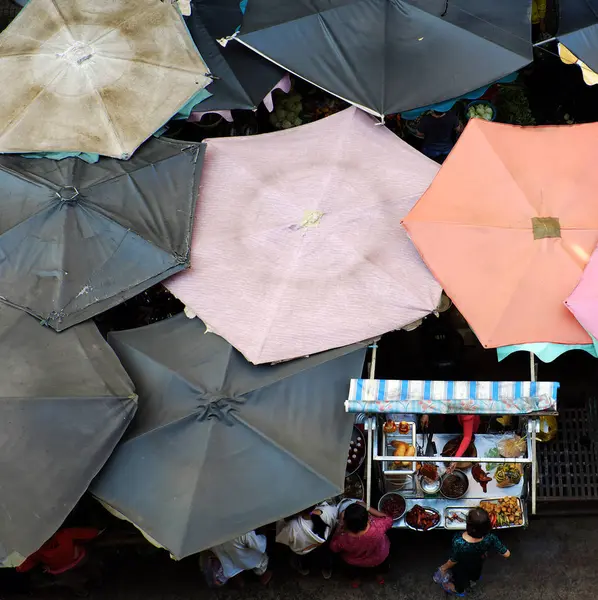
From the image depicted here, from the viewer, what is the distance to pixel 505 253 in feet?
19.0

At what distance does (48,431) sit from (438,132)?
14.2 feet

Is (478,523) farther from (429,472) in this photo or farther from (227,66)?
(227,66)

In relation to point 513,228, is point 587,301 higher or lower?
lower

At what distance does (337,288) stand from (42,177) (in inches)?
95.2

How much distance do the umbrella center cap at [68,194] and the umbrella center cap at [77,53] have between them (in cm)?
124

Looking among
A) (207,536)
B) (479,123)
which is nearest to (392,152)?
(479,123)

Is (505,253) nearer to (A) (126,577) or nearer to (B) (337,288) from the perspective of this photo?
(B) (337,288)

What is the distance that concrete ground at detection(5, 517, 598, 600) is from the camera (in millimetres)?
6836

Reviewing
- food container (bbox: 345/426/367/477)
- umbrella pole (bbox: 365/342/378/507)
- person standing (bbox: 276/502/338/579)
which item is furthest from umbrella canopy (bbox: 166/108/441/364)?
person standing (bbox: 276/502/338/579)

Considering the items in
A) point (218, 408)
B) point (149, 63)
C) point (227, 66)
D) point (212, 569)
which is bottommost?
point (212, 569)

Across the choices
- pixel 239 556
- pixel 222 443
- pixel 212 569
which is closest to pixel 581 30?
pixel 222 443

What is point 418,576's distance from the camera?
691 centimetres

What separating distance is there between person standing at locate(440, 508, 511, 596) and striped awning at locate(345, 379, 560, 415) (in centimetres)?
79

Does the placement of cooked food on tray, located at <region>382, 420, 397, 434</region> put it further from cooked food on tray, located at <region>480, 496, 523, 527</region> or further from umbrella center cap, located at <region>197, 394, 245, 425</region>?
umbrella center cap, located at <region>197, 394, 245, 425</region>
